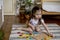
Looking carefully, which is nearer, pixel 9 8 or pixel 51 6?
pixel 51 6

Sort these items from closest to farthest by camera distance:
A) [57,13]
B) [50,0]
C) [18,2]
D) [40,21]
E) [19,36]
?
[19,36] < [40,21] < [57,13] < [50,0] < [18,2]

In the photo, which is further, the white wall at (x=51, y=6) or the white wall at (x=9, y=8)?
the white wall at (x=9, y=8)

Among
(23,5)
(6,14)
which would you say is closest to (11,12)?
(6,14)

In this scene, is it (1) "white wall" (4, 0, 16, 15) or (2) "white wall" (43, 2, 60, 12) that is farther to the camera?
(1) "white wall" (4, 0, 16, 15)

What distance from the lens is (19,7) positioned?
4922 mm

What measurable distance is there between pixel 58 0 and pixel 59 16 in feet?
1.58

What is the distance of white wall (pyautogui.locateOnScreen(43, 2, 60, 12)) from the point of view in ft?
14.3

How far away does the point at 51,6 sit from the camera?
4480mm

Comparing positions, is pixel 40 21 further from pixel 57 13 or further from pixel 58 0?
pixel 58 0

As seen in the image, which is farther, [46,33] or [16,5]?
[16,5]

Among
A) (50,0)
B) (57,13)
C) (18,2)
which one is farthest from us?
(18,2)

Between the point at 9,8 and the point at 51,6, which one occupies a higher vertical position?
the point at 51,6

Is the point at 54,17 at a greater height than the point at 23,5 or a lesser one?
lesser

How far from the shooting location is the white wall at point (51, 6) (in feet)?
14.3
